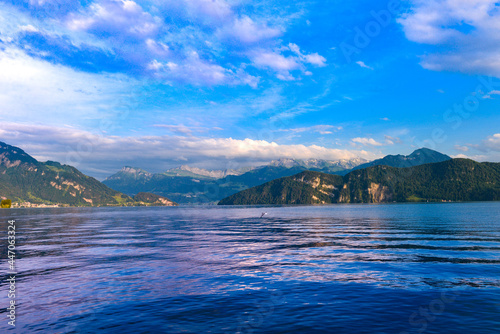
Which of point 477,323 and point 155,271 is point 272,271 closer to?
point 155,271

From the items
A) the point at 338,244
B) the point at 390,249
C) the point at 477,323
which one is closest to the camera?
the point at 477,323

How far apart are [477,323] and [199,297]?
1914 centimetres

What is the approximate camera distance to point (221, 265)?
36.2 m

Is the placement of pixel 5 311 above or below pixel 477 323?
below

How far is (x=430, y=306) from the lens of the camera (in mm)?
21297

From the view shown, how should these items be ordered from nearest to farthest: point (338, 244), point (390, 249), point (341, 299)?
1. point (341, 299)
2. point (390, 249)
3. point (338, 244)

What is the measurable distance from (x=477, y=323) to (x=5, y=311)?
3228 cm

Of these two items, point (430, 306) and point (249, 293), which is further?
point (249, 293)

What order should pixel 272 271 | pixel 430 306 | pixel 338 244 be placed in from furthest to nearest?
pixel 338 244
pixel 272 271
pixel 430 306

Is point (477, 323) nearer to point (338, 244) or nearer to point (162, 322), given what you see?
point (162, 322)

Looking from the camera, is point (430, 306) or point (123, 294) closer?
point (430, 306)

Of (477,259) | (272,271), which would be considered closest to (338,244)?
(477,259)

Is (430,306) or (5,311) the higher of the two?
(430,306)

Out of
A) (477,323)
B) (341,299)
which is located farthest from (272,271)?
(477,323)
